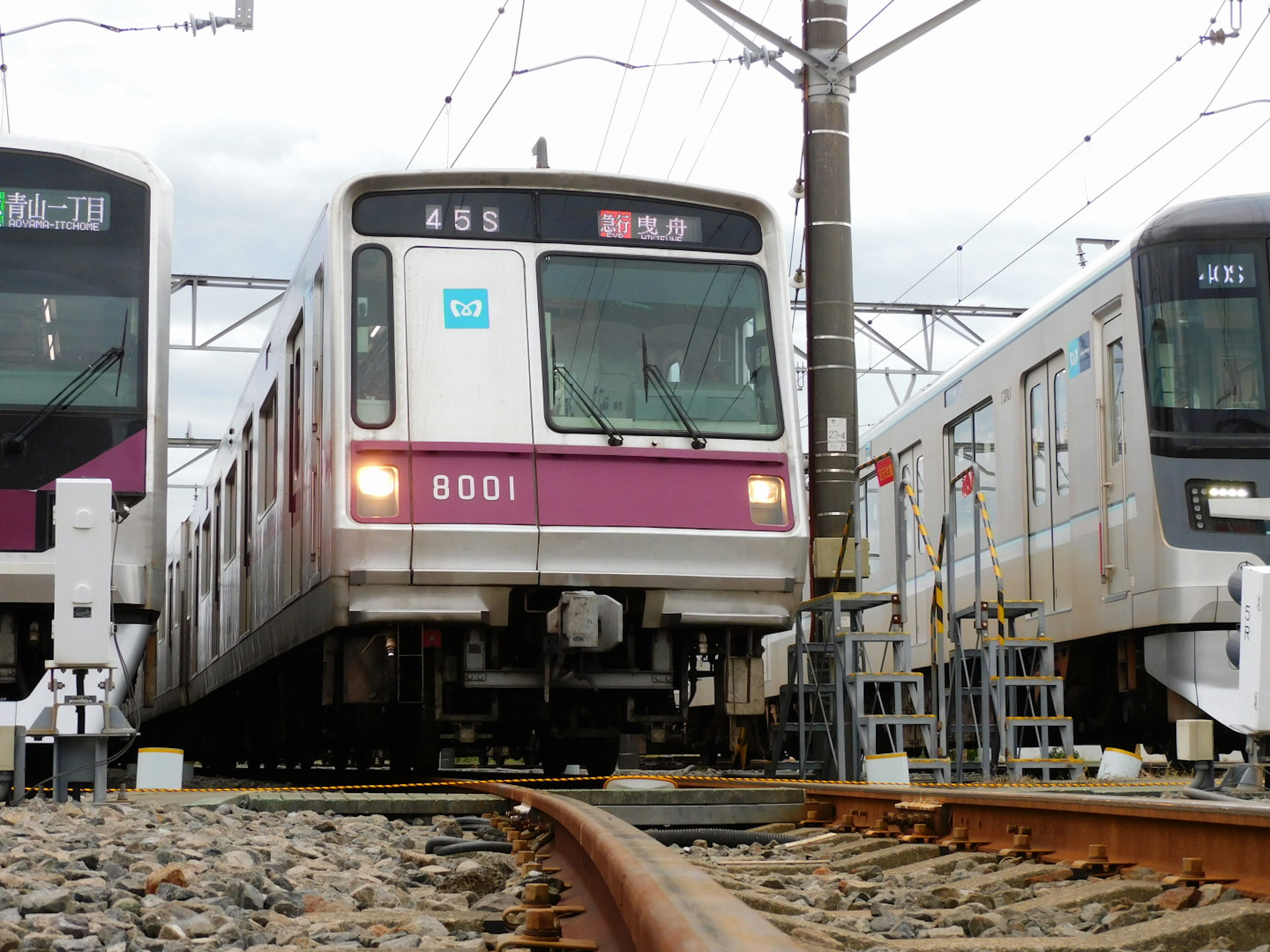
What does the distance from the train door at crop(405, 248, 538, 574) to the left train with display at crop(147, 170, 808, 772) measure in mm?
11

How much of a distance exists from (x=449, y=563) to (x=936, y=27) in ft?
16.0

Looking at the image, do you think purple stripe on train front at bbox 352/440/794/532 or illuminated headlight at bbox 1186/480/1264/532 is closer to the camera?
purple stripe on train front at bbox 352/440/794/532

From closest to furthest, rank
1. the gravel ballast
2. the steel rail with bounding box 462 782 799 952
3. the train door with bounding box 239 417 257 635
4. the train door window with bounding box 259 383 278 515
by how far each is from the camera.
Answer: the steel rail with bounding box 462 782 799 952 < the gravel ballast < the train door window with bounding box 259 383 278 515 < the train door with bounding box 239 417 257 635

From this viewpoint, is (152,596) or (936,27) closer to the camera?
(152,596)

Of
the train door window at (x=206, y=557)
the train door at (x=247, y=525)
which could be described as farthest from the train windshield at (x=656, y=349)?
the train door window at (x=206, y=557)

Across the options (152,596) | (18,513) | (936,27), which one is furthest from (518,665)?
(936,27)

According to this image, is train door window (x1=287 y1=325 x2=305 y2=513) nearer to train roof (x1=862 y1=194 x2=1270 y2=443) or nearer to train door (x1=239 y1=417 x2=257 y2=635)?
train door (x1=239 y1=417 x2=257 y2=635)

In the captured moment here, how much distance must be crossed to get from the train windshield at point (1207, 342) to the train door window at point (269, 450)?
17.5 ft

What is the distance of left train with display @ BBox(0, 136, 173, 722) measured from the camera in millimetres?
8523

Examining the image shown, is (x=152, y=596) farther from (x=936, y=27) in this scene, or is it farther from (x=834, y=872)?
(x=936, y=27)

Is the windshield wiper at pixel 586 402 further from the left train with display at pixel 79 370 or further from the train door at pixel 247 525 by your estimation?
the train door at pixel 247 525

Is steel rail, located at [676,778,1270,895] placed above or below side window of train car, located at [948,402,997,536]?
below

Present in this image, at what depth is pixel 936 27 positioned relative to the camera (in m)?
10.3

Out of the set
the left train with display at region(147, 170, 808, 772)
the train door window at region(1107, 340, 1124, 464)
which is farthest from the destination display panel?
the train door window at region(1107, 340, 1124, 464)
